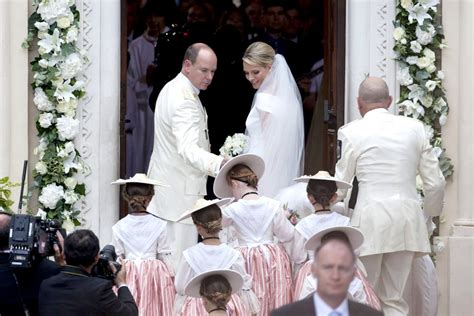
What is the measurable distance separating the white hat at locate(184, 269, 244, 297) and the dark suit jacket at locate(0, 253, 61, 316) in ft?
3.96

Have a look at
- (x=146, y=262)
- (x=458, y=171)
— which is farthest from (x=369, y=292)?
(x=458, y=171)

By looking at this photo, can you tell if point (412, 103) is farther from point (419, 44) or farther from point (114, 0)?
point (114, 0)

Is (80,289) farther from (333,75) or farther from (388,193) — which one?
(333,75)

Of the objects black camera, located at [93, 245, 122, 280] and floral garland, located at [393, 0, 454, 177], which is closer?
black camera, located at [93, 245, 122, 280]

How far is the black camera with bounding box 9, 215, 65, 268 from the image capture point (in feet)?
31.5

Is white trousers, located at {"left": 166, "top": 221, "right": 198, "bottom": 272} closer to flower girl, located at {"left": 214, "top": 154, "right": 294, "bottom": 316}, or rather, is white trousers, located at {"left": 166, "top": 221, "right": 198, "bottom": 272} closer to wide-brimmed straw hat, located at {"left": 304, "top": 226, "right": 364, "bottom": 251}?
flower girl, located at {"left": 214, "top": 154, "right": 294, "bottom": 316}

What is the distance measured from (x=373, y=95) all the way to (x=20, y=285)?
3.47m

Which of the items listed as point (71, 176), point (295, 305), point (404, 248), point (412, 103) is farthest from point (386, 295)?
point (295, 305)

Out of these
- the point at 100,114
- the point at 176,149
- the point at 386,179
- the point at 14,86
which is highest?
the point at 14,86

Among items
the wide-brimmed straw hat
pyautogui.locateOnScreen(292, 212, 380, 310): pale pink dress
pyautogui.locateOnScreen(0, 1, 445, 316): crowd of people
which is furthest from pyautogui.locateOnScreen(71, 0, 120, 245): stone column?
the wide-brimmed straw hat

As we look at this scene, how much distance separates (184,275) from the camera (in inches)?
444

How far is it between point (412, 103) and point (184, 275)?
11.0 feet

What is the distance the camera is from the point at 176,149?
13.1 meters

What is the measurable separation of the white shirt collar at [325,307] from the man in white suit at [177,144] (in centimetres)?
524
